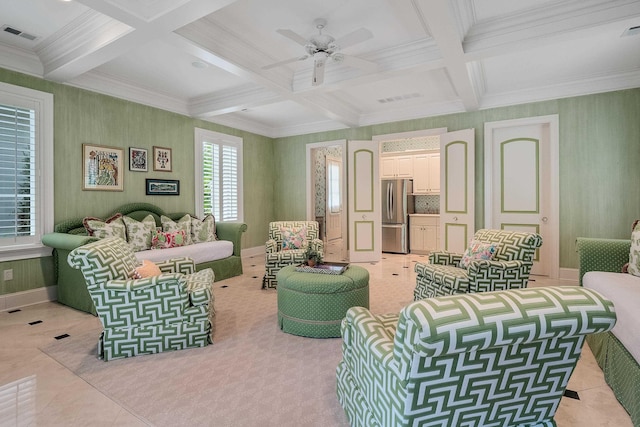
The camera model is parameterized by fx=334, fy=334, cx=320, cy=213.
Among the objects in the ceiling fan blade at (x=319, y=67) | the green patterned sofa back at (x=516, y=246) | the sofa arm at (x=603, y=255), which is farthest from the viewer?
the ceiling fan blade at (x=319, y=67)

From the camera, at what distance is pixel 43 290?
12.5 feet

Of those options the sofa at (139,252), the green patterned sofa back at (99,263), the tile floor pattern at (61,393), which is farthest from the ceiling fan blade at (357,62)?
the tile floor pattern at (61,393)

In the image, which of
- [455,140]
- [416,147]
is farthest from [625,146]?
[416,147]

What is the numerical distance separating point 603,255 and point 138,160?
549 cm

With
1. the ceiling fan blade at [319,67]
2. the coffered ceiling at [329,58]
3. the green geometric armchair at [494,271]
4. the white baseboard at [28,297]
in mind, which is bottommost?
the white baseboard at [28,297]

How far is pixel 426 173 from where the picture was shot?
719 centimetres

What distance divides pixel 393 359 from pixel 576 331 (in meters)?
0.55

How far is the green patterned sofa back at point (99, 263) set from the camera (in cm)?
234

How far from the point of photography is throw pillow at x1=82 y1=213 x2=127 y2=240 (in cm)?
386

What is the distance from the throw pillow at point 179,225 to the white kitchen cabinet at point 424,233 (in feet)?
14.8

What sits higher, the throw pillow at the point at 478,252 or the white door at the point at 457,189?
the white door at the point at 457,189

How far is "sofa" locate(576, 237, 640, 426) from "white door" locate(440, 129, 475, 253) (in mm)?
2239

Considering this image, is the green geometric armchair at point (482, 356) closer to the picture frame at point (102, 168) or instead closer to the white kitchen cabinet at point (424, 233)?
the picture frame at point (102, 168)

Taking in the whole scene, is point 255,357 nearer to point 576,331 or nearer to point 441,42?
point 576,331
